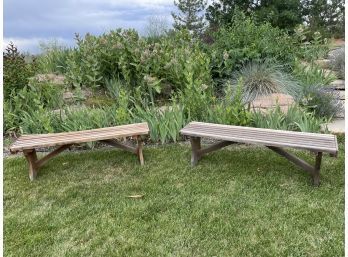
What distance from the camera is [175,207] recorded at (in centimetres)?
326

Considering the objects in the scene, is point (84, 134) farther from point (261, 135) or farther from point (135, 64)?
point (135, 64)

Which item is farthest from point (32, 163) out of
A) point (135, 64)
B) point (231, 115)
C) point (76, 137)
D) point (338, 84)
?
point (338, 84)

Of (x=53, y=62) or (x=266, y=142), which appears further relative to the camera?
(x=53, y=62)

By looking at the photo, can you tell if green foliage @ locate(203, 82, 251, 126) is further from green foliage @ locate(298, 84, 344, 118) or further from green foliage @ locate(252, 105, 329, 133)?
green foliage @ locate(298, 84, 344, 118)

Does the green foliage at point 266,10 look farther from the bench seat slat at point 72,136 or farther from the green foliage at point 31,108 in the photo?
the bench seat slat at point 72,136

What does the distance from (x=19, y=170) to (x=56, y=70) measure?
177 inches

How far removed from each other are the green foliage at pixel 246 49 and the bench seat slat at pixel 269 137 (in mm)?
2612

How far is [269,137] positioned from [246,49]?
329cm

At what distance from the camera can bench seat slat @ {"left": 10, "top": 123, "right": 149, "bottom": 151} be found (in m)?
3.81

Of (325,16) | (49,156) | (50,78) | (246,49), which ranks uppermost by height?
(246,49)

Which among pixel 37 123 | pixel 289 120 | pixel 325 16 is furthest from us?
pixel 325 16

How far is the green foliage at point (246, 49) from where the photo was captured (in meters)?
6.65

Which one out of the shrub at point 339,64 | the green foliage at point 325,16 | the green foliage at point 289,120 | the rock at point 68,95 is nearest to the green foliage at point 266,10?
the green foliage at point 325,16

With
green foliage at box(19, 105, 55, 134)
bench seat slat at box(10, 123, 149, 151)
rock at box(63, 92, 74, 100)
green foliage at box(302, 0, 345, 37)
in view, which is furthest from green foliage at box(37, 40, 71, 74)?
green foliage at box(302, 0, 345, 37)
